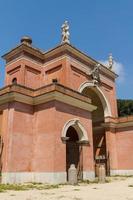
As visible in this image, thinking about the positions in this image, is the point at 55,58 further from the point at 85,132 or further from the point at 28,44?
the point at 85,132

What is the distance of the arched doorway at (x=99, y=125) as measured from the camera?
27.0 meters

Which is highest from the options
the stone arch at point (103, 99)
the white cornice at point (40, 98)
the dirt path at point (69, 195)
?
the stone arch at point (103, 99)

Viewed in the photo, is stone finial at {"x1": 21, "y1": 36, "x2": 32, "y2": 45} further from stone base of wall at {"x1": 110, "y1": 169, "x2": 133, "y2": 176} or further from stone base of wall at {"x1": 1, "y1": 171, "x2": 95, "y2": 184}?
stone base of wall at {"x1": 110, "y1": 169, "x2": 133, "y2": 176}

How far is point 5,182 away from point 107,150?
1278cm

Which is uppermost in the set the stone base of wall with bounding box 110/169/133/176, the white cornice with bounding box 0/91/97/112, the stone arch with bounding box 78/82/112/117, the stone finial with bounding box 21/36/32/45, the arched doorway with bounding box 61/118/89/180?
the stone finial with bounding box 21/36/32/45

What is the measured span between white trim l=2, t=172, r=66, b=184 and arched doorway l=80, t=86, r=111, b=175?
415 inches

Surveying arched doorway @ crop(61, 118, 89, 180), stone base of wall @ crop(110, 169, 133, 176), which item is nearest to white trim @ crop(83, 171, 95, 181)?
arched doorway @ crop(61, 118, 89, 180)

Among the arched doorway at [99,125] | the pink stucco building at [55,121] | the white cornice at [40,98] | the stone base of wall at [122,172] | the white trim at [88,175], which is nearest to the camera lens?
the pink stucco building at [55,121]

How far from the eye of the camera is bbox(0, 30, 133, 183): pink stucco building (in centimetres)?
1716

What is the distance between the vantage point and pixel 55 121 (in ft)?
57.2

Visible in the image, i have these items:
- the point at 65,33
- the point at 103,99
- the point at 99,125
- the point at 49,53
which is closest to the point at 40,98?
the point at 49,53

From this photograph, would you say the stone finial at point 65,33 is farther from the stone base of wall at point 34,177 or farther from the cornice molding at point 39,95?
the stone base of wall at point 34,177

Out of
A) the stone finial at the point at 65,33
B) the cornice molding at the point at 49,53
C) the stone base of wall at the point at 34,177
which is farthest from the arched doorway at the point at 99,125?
the stone base of wall at the point at 34,177

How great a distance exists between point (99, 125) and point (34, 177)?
1275 cm
